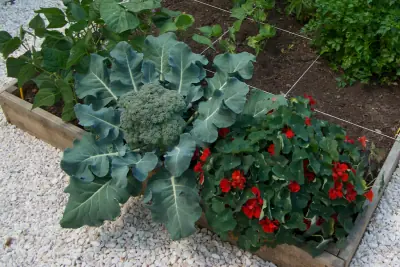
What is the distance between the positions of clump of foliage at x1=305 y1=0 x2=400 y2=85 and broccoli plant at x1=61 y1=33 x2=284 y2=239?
84 centimetres

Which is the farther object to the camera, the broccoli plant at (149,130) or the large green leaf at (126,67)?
the large green leaf at (126,67)

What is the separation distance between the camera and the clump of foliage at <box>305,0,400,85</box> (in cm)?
340

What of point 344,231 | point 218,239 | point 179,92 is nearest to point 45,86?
point 179,92

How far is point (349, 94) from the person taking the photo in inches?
142

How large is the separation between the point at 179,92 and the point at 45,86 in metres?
0.87

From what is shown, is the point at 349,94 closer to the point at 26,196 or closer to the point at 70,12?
the point at 70,12

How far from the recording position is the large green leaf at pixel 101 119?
114 inches

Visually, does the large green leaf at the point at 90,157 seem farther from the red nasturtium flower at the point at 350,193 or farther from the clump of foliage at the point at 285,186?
the red nasturtium flower at the point at 350,193

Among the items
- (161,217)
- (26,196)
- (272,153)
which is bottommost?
(26,196)

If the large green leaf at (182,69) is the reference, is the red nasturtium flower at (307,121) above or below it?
above

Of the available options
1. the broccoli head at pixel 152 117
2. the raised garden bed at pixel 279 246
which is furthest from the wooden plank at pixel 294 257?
the broccoli head at pixel 152 117

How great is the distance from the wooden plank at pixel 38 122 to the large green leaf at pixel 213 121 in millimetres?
890

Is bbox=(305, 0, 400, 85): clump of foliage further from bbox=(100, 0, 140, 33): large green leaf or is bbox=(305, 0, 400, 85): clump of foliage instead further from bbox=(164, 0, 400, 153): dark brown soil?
bbox=(100, 0, 140, 33): large green leaf

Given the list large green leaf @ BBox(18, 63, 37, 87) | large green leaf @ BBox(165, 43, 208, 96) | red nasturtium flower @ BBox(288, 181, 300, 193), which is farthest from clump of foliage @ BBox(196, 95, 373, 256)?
large green leaf @ BBox(18, 63, 37, 87)
